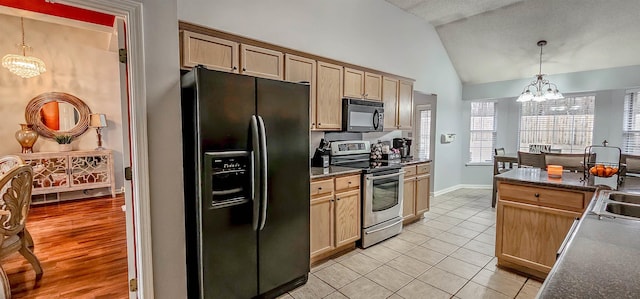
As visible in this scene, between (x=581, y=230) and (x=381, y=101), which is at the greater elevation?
(x=381, y=101)

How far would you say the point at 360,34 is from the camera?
382 cm

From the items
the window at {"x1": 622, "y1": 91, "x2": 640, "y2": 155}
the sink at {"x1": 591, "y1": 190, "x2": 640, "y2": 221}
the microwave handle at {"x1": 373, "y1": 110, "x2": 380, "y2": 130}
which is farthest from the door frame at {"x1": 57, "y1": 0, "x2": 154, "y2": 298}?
the window at {"x1": 622, "y1": 91, "x2": 640, "y2": 155}

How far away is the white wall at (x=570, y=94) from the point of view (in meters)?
4.81

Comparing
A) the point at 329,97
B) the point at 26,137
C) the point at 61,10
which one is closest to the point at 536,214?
the point at 329,97

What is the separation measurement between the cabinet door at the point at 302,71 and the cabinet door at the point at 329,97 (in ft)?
0.22

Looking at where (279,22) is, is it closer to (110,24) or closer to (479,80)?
(110,24)

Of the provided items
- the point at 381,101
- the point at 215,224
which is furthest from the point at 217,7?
the point at 381,101

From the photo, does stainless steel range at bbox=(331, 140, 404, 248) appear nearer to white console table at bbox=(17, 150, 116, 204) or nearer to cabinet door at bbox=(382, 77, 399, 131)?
cabinet door at bbox=(382, 77, 399, 131)

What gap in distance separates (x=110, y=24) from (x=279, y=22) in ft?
6.24

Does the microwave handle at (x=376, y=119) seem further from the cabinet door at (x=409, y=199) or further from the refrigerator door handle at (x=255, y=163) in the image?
the refrigerator door handle at (x=255, y=163)

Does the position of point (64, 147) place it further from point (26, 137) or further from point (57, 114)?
point (57, 114)

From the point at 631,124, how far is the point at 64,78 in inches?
392

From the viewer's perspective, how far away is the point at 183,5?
7.52 feet

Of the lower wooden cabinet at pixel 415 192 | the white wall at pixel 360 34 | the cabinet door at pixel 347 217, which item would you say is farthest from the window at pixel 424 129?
the cabinet door at pixel 347 217
